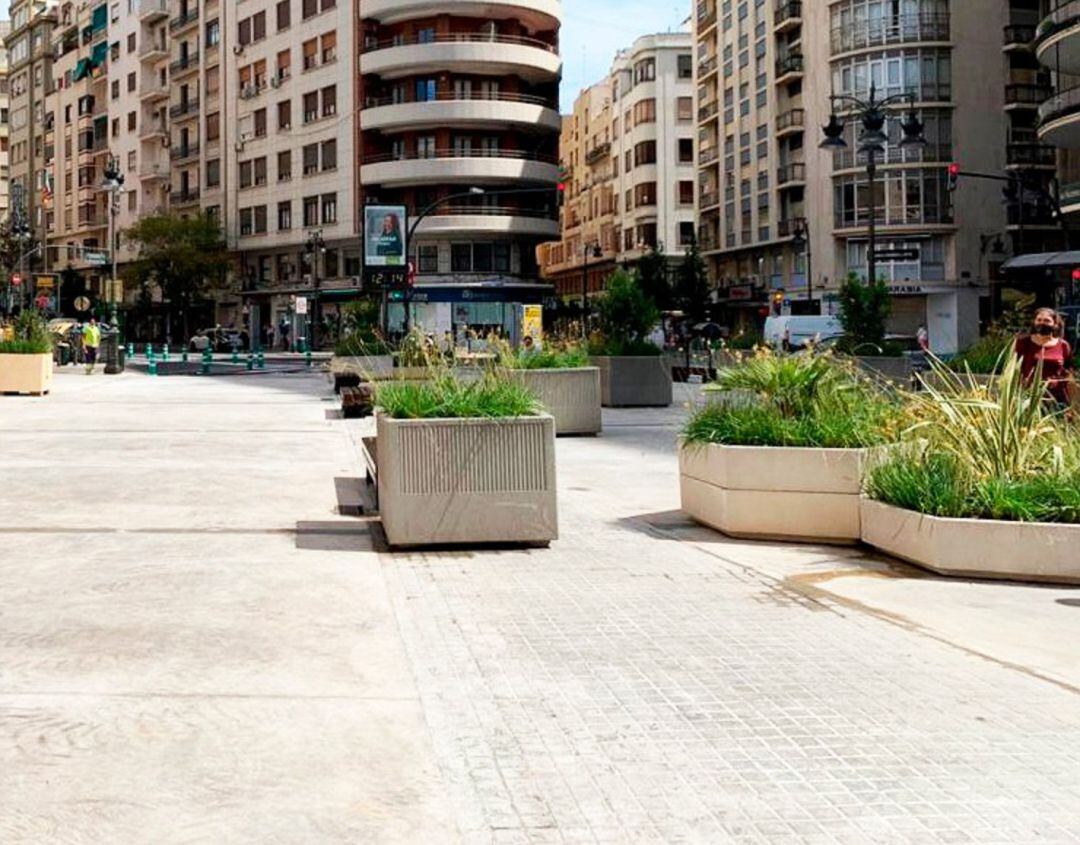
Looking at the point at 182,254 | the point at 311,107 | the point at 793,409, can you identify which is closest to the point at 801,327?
the point at 793,409

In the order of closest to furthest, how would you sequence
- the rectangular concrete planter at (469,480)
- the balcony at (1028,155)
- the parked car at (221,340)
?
1. the rectangular concrete planter at (469,480)
2. the balcony at (1028,155)
3. the parked car at (221,340)

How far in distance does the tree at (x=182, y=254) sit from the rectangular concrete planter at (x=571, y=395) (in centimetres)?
5907

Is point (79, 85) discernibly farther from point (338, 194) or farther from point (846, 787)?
point (846, 787)

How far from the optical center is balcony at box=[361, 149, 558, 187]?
6166 centimetres

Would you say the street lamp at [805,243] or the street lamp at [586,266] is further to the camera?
the street lamp at [805,243]

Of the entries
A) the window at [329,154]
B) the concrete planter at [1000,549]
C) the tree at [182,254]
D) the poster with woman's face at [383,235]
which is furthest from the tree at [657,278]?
the concrete planter at [1000,549]

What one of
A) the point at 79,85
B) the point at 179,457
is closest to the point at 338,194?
the point at 79,85

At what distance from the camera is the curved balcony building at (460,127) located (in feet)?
203

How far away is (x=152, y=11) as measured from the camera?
267ft

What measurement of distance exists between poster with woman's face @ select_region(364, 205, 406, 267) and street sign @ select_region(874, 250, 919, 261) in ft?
73.6

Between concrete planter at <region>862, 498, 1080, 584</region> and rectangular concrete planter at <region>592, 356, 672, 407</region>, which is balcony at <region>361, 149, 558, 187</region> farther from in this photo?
concrete planter at <region>862, 498, 1080, 584</region>

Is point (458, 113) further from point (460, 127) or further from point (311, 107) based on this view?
point (311, 107)

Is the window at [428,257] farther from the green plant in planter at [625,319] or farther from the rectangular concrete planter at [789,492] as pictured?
the rectangular concrete planter at [789,492]

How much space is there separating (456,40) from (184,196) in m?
25.5
